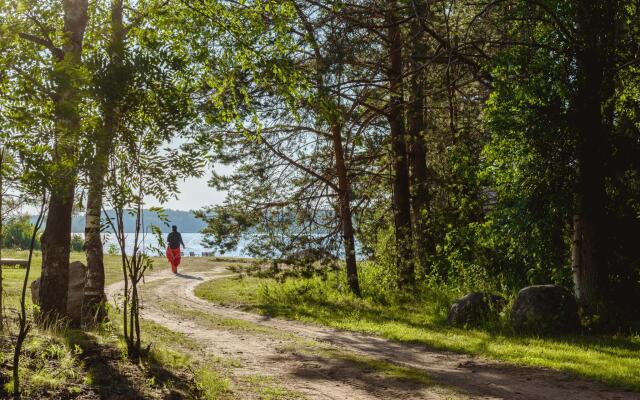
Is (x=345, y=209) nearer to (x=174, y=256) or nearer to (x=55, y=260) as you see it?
(x=55, y=260)

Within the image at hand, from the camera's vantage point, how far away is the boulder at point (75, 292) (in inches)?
434

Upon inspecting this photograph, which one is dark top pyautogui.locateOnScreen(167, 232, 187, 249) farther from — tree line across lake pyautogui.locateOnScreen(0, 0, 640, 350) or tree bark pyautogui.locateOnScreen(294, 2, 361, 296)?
tree bark pyautogui.locateOnScreen(294, 2, 361, 296)

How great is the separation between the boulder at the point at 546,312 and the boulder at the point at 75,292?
28.9ft

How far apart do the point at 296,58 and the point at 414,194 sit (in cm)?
557

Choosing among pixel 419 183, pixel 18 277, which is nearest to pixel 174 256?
pixel 18 277

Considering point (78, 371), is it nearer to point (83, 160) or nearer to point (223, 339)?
point (83, 160)

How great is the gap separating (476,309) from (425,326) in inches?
49.2

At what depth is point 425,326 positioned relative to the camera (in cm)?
1395

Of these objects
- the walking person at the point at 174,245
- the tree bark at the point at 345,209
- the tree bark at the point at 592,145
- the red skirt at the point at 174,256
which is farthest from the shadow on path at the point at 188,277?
the tree bark at the point at 592,145

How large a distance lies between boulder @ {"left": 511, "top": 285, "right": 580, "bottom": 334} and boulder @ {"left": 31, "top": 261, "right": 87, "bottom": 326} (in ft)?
28.9

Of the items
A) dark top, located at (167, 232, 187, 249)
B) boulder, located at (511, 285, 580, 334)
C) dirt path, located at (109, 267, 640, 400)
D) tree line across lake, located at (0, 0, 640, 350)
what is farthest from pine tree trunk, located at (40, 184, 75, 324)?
dark top, located at (167, 232, 187, 249)

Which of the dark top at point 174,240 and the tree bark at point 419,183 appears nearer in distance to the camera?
the tree bark at point 419,183

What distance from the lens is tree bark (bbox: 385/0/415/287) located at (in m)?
17.5

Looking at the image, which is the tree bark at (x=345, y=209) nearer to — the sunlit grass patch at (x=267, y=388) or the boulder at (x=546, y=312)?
the boulder at (x=546, y=312)
